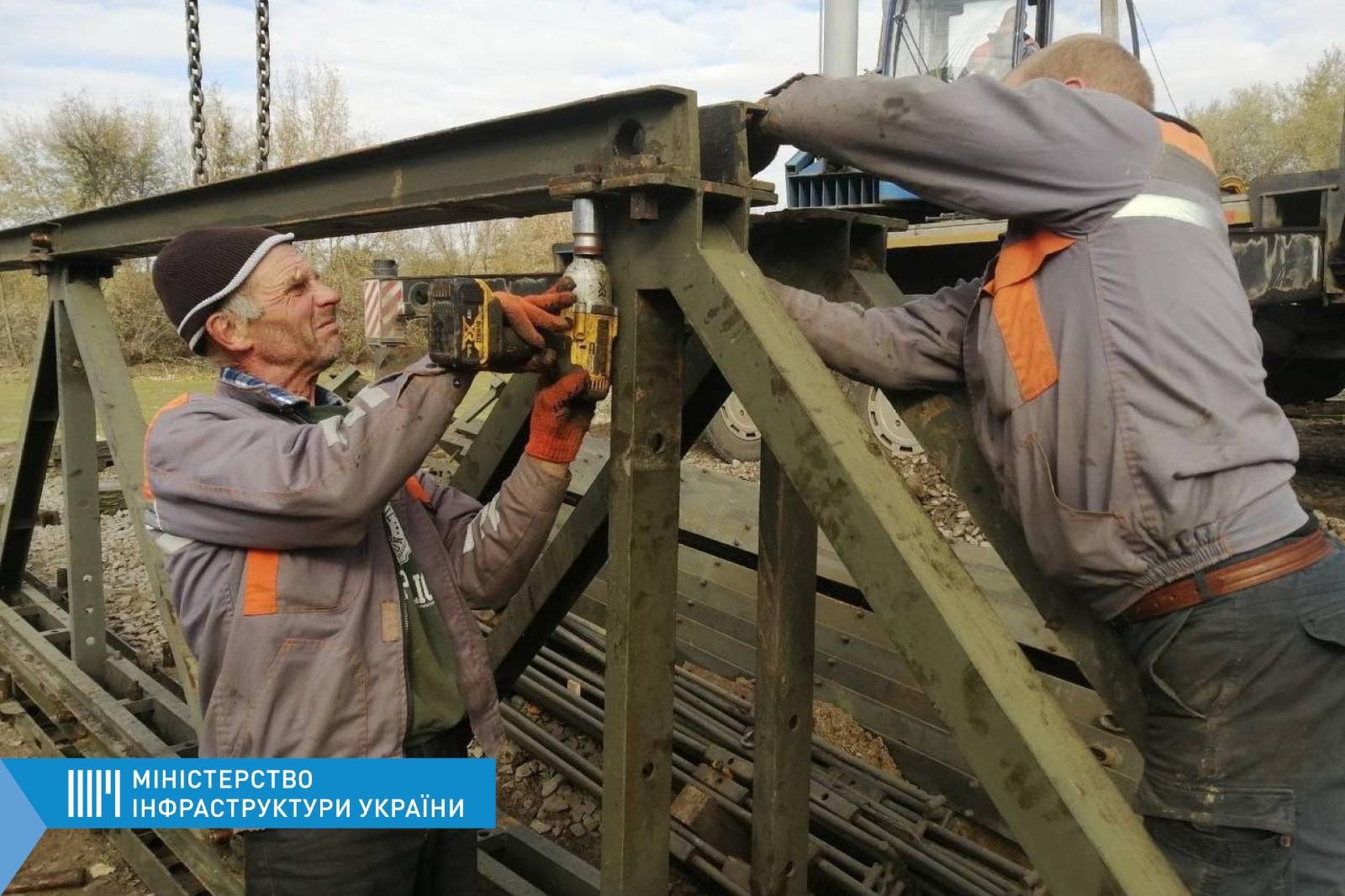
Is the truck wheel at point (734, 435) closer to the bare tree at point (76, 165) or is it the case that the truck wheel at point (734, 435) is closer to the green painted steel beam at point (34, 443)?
the green painted steel beam at point (34, 443)

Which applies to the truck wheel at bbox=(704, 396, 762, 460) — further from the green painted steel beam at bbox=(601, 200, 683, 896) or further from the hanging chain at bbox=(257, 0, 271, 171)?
the green painted steel beam at bbox=(601, 200, 683, 896)

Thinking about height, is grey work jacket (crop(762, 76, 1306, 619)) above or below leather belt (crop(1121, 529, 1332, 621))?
above


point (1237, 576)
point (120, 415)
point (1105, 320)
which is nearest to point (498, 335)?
point (1105, 320)

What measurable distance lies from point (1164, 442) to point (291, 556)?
57.6 inches

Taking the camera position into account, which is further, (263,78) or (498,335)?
(263,78)

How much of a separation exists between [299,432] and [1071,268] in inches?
52.1

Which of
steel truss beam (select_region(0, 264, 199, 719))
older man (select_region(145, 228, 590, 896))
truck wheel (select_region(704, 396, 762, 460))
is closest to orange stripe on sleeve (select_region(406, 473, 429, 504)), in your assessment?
older man (select_region(145, 228, 590, 896))

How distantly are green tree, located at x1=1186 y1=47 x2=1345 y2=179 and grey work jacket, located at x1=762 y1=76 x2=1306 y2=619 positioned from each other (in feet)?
94.3

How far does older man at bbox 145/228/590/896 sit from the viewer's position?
1.64m

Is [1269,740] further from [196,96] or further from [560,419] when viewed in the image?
[196,96]

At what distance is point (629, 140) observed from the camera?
A: 5.48 feet

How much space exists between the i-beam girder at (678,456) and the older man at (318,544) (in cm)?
18

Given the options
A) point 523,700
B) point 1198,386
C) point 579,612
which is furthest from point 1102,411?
point 579,612

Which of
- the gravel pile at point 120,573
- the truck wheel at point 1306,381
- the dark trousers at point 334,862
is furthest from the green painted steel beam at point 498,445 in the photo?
the truck wheel at point 1306,381
